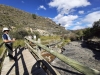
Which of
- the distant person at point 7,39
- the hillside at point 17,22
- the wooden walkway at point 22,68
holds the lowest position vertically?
the wooden walkway at point 22,68

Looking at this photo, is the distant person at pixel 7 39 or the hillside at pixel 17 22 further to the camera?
the hillside at pixel 17 22

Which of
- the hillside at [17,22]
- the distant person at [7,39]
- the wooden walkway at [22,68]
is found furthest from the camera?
the hillside at [17,22]

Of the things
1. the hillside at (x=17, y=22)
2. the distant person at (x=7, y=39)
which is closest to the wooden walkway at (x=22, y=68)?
the distant person at (x=7, y=39)

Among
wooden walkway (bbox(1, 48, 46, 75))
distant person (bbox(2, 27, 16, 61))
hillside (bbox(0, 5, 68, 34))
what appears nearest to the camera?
wooden walkway (bbox(1, 48, 46, 75))

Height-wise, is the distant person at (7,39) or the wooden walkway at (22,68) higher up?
the distant person at (7,39)

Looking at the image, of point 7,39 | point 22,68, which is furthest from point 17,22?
point 22,68

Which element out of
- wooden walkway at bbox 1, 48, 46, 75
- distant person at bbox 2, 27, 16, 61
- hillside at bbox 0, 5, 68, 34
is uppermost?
hillside at bbox 0, 5, 68, 34

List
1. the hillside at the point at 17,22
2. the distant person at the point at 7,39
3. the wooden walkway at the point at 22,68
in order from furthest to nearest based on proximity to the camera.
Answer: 1. the hillside at the point at 17,22
2. the distant person at the point at 7,39
3. the wooden walkway at the point at 22,68

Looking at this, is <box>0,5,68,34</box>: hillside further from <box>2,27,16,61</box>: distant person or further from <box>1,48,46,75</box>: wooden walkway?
<box>1,48,46,75</box>: wooden walkway

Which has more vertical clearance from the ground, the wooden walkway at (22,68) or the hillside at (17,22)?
the hillside at (17,22)

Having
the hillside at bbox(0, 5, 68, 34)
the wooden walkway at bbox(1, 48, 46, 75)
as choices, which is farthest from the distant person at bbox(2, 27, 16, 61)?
the hillside at bbox(0, 5, 68, 34)

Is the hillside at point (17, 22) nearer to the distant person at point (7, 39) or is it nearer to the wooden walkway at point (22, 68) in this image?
the distant person at point (7, 39)

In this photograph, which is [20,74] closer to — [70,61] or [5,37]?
[5,37]

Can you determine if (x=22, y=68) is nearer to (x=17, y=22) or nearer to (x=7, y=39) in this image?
(x=7, y=39)
